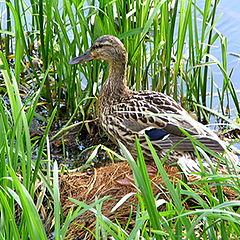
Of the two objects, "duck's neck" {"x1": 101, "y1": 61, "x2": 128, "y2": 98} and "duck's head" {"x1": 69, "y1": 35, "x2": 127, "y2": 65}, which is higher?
"duck's head" {"x1": 69, "y1": 35, "x2": 127, "y2": 65}

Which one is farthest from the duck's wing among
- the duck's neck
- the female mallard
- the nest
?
the nest

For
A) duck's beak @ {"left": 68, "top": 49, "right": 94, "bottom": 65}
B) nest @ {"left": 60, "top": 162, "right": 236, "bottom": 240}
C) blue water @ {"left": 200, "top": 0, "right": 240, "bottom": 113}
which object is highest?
duck's beak @ {"left": 68, "top": 49, "right": 94, "bottom": 65}

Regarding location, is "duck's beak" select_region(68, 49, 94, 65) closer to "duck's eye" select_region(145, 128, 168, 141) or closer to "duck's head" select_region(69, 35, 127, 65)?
"duck's head" select_region(69, 35, 127, 65)

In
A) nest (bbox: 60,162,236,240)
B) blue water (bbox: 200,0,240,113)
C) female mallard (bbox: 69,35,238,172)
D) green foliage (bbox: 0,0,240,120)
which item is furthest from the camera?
blue water (bbox: 200,0,240,113)

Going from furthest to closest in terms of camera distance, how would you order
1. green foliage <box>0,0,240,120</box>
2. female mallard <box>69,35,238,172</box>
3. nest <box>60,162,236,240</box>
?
green foliage <box>0,0,240,120</box> → female mallard <box>69,35,238,172</box> → nest <box>60,162,236,240</box>

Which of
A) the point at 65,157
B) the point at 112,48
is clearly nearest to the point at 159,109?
the point at 112,48

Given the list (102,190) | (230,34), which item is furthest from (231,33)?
(102,190)

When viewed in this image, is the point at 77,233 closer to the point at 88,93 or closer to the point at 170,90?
the point at 88,93

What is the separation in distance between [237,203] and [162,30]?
2599mm

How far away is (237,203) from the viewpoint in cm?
245

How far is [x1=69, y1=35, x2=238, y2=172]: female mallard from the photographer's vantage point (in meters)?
4.16

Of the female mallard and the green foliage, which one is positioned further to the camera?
the green foliage

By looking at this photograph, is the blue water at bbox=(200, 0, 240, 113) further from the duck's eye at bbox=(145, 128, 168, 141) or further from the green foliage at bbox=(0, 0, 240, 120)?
the duck's eye at bbox=(145, 128, 168, 141)

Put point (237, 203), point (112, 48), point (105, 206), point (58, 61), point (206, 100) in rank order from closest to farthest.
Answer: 1. point (237, 203)
2. point (105, 206)
3. point (112, 48)
4. point (58, 61)
5. point (206, 100)
